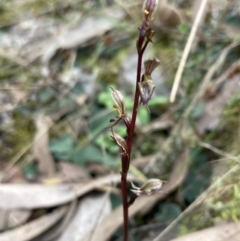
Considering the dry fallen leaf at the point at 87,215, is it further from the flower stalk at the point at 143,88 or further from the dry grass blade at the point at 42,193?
the flower stalk at the point at 143,88

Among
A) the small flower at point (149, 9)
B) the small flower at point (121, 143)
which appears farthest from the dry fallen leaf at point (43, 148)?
the small flower at point (149, 9)

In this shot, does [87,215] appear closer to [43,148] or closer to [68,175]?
[68,175]

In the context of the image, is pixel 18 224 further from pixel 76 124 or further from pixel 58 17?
pixel 58 17

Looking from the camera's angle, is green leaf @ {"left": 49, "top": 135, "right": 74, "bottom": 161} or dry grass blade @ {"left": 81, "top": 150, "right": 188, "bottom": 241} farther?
green leaf @ {"left": 49, "top": 135, "right": 74, "bottom": 161}

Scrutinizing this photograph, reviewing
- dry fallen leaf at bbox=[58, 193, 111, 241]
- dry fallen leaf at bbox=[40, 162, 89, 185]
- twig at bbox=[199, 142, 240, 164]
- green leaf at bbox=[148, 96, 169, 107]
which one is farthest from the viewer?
green leaf at bbox=[148, 96, 169, 107]

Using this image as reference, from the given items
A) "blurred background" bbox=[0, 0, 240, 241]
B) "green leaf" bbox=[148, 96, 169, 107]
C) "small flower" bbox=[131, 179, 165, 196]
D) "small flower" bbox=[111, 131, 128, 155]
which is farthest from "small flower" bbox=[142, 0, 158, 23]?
"green leaf" bbox=[148, 96, 169, 107]

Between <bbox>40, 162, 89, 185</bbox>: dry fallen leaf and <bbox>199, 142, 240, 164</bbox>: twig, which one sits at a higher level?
<bbox>40, 162, 89, 185</bbox>: dry fallen leaf

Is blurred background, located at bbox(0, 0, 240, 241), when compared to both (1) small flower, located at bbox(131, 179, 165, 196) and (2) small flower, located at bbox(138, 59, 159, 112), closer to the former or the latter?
(1) small flower, located at bbox(131, 179, 165, 196)

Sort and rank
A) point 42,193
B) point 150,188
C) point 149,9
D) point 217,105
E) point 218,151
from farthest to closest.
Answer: point 217,105, point 42,193, point 218,151, point 150,188, point 149,9

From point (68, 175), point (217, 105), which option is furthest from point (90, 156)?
point (217, 105)
